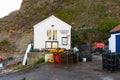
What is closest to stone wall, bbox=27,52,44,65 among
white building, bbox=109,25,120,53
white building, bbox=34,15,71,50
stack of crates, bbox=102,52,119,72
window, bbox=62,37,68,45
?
white building, bbox=34,15,71,50

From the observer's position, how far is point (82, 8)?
2542 inches

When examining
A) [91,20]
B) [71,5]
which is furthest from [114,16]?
[71,5]

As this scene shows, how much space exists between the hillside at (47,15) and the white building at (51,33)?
21.2 metres

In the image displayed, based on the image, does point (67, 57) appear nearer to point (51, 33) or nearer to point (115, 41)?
point (115, 41)

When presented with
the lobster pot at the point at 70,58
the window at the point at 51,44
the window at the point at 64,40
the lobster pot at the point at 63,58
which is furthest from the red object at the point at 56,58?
the window at the point at 64,40

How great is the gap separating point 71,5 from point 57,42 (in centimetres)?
3302

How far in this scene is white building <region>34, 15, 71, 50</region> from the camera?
34000 mm

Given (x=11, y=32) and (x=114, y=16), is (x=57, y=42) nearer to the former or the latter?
(x=114, y=16)

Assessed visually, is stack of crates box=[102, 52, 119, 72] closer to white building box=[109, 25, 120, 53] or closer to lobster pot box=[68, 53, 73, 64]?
lobster pot box=[68, 53, 73, 64]

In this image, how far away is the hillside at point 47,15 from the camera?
57.8m

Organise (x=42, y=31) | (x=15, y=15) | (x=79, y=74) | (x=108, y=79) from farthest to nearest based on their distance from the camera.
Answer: (x=15, y=15), (x=42, y=31), (x=79, y=74), (x=108, y=79)

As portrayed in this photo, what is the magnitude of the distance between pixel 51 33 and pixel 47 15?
106 ft

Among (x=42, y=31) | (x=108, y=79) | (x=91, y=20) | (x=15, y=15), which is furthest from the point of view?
(x=15, y=15)

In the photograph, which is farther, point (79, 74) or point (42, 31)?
point (42, 31)
